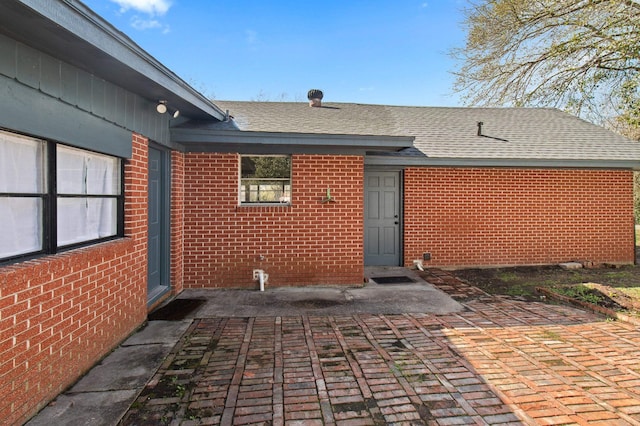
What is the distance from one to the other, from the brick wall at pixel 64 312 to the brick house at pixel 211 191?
0.02m

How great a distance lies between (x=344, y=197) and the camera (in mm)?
6559

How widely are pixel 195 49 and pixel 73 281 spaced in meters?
17.6

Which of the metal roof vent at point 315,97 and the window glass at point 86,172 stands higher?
the metal roof vent at point 315,97

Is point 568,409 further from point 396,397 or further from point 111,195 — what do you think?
point 111,195

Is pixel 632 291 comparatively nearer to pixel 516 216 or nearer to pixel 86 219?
pixel 516 216

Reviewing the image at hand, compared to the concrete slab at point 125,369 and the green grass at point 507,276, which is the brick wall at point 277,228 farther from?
the green grass at point 507,276

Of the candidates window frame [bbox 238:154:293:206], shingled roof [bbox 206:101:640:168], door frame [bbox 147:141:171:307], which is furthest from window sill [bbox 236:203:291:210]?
shingled roof [bbox 206:101:640:168]

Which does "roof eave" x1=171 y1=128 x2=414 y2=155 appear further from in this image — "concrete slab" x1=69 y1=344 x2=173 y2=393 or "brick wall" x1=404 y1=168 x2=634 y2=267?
"concrete slab" x1=69 y1=344 x2=173 y2=393

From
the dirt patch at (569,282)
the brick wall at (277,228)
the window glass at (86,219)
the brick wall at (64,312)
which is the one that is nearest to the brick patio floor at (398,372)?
the brick wall at (64,312)

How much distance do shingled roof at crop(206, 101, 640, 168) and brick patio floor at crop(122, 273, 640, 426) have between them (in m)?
3.40

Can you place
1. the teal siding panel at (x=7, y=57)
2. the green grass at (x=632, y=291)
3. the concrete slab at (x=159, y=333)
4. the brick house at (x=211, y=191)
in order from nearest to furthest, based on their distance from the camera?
the teal siding panel at (x=7, y=57)
the brick house at (x=211, y=191)
the concrete slab at (x=159, y=333)
the green grass at (x=632, y=291)

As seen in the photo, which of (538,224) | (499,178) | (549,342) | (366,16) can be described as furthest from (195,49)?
(549,342)

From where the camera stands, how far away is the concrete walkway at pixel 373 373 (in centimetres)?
263

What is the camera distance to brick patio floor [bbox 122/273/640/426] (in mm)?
2641
